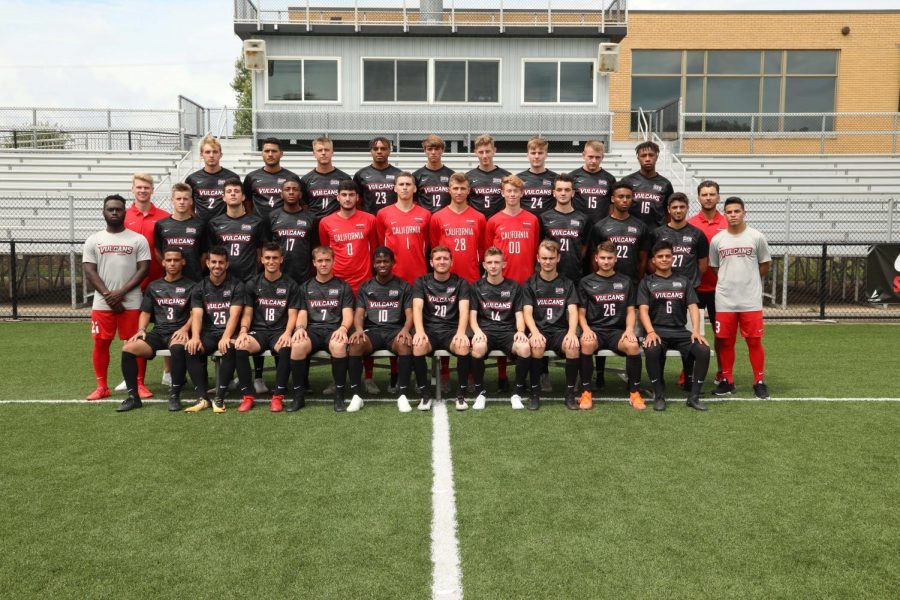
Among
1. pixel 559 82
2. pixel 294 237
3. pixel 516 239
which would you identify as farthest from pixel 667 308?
pixel 559 82

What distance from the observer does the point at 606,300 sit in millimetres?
6703

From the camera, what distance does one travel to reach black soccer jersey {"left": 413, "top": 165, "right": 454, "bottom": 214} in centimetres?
757

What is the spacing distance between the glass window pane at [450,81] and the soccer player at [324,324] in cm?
1532

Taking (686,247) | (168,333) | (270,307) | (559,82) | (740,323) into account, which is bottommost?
(168,333)

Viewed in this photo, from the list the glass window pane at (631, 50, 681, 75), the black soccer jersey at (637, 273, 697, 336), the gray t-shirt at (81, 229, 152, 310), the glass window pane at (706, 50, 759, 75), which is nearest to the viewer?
the black soccer jersey at (637, 273, 697, 336)

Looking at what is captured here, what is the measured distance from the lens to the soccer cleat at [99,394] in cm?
673

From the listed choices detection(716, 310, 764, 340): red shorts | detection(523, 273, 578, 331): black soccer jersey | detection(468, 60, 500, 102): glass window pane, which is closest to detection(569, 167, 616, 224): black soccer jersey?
detection(523, 273, 578, 331): black soccer jersey

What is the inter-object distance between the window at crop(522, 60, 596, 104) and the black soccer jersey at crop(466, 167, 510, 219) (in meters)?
14.5

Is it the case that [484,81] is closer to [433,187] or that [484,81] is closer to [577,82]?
[577,82]

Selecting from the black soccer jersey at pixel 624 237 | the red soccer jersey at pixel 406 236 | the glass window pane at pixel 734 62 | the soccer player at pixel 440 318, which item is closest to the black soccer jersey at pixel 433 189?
the red soccer jersey at pixel 406 236

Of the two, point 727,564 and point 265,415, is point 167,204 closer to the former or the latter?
point 265,415

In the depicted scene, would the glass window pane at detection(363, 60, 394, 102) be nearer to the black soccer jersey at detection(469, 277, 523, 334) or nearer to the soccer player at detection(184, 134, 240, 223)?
the soccer player at detection(184, 134, 240, 223)

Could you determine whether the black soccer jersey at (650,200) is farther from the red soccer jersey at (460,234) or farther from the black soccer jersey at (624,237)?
the red soccer jersey at (460,234)

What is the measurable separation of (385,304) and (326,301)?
21.4 inches
